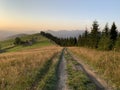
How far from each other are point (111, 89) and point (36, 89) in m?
3.79

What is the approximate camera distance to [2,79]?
38.2 ft

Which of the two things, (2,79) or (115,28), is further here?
(115,28)

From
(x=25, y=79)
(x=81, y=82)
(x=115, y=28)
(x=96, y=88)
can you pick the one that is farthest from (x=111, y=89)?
(x=115, y=28)

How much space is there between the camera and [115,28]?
58188mm

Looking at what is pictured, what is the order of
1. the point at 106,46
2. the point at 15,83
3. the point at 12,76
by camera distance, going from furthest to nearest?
the point at 106,46 → the point at 12,76 → the point at 15,83

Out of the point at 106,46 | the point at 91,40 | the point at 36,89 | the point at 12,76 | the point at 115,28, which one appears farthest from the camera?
the point at 91,40

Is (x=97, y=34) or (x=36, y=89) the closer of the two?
(x=36, y=89)

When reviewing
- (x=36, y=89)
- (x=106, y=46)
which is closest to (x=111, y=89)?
(x=36, y=89)

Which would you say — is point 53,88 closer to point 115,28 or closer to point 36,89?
point 36,89

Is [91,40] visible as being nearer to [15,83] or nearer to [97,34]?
[97,34]

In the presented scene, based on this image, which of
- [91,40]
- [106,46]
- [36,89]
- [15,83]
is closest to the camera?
[36,89]

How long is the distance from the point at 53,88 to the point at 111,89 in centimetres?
295

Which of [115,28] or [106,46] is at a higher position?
[115,28]

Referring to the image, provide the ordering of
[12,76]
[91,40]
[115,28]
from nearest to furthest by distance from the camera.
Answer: [12,76] → [115,28] → [91,40]
